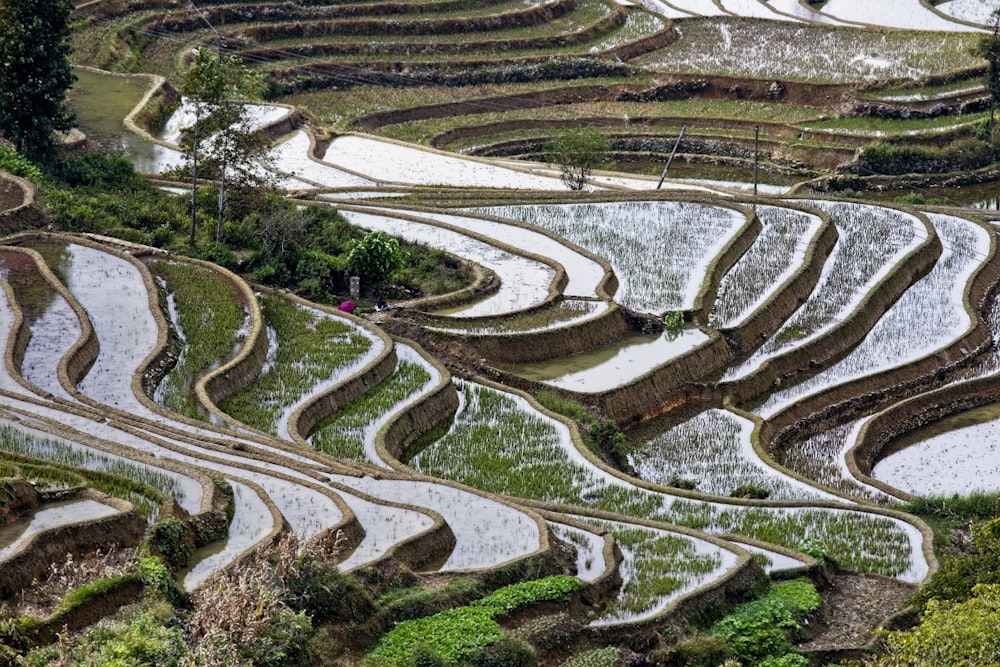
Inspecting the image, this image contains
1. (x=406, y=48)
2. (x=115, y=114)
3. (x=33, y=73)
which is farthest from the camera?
(x=406, y=48)

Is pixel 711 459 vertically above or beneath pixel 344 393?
beneath

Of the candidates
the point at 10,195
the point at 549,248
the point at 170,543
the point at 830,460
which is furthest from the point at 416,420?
the point at 10,195

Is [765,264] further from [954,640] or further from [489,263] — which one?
[954,640]

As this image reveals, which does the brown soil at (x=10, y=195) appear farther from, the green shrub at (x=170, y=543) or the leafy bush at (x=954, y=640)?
the leafy bush at (x=954, y=640)

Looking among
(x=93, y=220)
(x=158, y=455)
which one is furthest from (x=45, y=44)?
(x=158, y=455)

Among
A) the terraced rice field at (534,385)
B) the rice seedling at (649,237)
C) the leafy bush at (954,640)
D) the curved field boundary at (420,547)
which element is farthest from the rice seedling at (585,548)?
A: the rice seedling at (649,237)

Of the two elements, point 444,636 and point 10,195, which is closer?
point 444,636

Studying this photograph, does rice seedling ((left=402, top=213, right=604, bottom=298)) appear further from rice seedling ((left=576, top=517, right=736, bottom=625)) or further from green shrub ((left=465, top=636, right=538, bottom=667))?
green shrub ((left=465, top=636, right=538, bottom=667))
